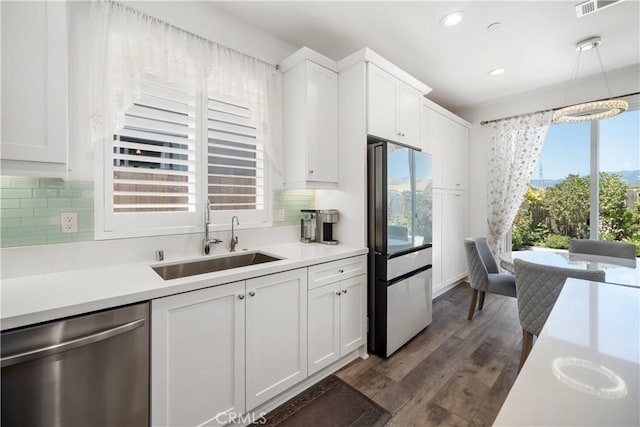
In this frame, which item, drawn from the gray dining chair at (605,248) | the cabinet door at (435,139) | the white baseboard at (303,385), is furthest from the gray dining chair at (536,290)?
the cabinet door at (435,139)

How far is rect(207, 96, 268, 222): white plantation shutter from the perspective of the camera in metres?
2.16

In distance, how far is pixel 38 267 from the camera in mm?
1497

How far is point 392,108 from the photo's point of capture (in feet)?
8.42

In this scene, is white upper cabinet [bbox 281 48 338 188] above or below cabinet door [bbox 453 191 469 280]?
above

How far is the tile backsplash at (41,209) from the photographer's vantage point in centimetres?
144

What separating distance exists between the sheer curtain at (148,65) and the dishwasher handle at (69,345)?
3.66 feet

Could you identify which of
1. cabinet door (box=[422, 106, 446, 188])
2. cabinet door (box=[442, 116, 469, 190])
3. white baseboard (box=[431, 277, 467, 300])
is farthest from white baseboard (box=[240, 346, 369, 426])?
cabinet door (box=[442, 116, 469, 190])

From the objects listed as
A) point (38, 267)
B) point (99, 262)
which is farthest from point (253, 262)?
point (38, 267)

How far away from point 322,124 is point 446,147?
2.22m

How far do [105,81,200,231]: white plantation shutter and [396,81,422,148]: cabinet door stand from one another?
5.94 feet

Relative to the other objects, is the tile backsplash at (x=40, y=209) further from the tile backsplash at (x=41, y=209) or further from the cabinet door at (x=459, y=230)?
the cabinet door at (x=459, y=230)

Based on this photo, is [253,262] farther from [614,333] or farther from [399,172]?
[614,333]

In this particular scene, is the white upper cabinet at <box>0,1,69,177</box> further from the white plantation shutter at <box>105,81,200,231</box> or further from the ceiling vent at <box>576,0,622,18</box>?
the ceiling vent at <box>576,0,622,18</box>

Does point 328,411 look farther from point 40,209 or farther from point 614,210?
point 614,210
